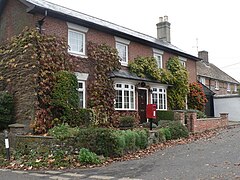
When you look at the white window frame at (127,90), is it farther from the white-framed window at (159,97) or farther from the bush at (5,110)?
the bush at (5,110)

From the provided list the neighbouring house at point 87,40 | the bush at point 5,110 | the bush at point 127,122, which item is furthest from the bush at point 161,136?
the bush at point 5,110

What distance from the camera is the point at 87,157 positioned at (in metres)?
10.0

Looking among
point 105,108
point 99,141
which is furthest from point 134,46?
point 99,141

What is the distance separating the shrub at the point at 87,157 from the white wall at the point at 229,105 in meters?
23.0

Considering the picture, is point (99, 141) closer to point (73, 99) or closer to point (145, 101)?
point (73, 99)

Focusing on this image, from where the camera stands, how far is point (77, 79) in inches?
632

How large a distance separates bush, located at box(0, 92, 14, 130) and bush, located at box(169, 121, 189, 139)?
796cm

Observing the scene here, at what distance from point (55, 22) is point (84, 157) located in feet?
26.9

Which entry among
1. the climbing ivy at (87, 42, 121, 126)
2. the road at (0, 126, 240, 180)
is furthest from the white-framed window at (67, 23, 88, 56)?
the road at (0, 126, 240, 180)

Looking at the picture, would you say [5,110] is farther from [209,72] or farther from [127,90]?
[209,72]

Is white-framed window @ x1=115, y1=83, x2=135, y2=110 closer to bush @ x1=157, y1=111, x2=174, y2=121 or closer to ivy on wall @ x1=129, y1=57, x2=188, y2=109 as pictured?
ivy on wall @ x1=129, y1=57, x2=188, y2=109

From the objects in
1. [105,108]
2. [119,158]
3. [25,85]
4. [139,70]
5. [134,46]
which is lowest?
[119,158]

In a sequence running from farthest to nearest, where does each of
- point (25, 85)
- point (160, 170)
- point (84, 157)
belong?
1. point (25, 85)
2. point (84, 157)
3. point (160, 170)

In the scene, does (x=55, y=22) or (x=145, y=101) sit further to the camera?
(x=145, y=101)
